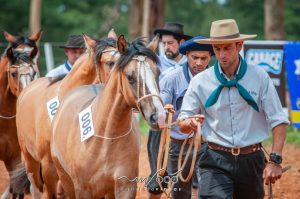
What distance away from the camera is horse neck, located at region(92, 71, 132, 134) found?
6473mm

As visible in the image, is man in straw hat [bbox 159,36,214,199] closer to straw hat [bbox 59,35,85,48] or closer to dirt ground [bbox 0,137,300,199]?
dirt ground [bbox 0,137,300,199]

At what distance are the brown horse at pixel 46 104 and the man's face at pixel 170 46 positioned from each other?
32.0 inches

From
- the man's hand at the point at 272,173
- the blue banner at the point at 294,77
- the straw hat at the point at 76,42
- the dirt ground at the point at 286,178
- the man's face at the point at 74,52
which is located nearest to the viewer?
the man's hand at the point at 272,173

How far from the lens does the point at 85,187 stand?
6.54 metres

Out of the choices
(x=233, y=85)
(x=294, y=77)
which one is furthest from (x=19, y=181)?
(x=294, y=77)

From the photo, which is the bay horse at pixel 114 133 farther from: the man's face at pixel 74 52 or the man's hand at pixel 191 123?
the man's face at pixel 74 52

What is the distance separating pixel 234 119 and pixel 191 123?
0.40m

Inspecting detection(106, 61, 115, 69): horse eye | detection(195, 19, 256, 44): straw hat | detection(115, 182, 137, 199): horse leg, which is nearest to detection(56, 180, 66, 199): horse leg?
detection(106, 61, 115, 69): horse eye

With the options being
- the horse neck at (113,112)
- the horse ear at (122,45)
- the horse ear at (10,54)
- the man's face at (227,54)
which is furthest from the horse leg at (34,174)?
the man's face at (227,54)

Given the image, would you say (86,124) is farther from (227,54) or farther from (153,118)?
(227,54)

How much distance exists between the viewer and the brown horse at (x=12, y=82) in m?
10.0

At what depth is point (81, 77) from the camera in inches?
342

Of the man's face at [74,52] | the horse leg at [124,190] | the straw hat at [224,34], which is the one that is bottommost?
the horse leg at [124,190]

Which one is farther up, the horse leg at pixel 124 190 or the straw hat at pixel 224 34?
the straw hat at pixel 224 34
